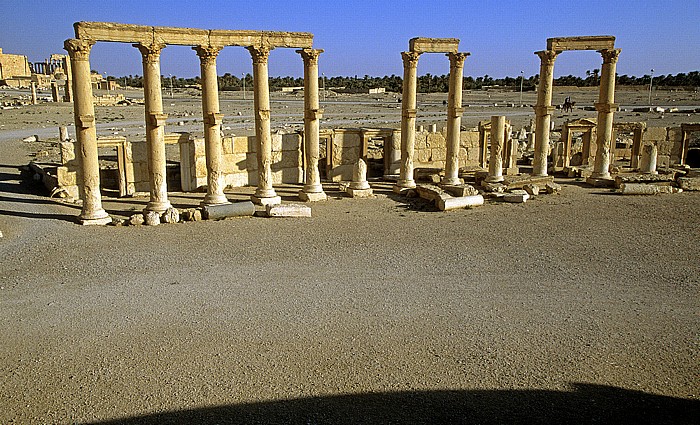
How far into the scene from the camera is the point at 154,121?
17.3 meters

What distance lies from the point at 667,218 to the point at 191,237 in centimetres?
1422

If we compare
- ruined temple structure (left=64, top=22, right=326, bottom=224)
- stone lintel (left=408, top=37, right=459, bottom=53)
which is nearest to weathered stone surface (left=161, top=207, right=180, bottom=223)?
ruined temple structure (left=64, top=22, right=326, bottom=224)

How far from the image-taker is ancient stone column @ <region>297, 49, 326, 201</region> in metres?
20.0

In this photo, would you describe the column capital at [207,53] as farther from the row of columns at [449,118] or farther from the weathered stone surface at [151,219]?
the row of columns at [449,118]

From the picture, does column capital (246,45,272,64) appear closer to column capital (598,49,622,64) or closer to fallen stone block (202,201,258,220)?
fallen stone block (202,201,258,220)

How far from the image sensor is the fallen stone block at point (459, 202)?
755 inches

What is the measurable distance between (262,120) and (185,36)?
3548 mm

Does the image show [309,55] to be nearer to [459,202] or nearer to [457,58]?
[457,58]

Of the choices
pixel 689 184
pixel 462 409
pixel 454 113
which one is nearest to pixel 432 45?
pixel 454 113

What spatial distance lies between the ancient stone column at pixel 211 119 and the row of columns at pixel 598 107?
41.2ft

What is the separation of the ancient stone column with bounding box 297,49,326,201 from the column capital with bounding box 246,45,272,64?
4.47 ft

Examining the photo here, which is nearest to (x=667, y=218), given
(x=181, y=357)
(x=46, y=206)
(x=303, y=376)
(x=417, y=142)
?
(x=417, y=142)

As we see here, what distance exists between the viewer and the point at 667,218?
17.6 m

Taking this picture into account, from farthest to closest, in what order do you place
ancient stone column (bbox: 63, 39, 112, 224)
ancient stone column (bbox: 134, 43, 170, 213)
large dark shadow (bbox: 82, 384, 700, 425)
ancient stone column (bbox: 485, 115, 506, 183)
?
ancient stone column (bbox: 485, 115, 506, 183)
ancient stone column (bbox: 134, 43, 170, 213)
ancient stone column (bbox: 63, 39, 112, 224)
large dark shadow (bbox: 82, 384, 700, 425)
